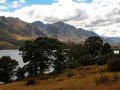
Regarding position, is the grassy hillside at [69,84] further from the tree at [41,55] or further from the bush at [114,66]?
the tree at [41,55]

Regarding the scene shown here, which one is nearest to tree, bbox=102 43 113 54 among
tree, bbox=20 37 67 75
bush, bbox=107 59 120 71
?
tree, bbox=20 37 67 75

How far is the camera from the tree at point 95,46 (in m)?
117

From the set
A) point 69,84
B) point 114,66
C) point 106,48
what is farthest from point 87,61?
point 69,84

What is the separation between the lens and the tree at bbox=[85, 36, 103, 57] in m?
117

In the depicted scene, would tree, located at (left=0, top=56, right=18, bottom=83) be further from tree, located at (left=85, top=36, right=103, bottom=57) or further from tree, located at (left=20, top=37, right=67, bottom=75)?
tree, located at (left=85, top=36, right=103, bottom=57)

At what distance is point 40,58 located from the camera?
87.7 metres

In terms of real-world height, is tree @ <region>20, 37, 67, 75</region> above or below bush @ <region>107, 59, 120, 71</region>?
above

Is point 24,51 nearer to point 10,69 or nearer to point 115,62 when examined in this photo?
point 10,69

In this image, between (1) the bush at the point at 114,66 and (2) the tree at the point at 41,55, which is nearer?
(1) the bush at the point at 114,66

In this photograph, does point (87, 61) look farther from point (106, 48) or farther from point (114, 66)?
point (114, 66)

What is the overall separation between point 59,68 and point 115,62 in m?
25.4

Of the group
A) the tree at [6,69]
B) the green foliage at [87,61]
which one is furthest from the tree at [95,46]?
the tree at [6,69]

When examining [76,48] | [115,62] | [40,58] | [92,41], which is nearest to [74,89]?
[115,62]

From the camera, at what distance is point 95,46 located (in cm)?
11731
